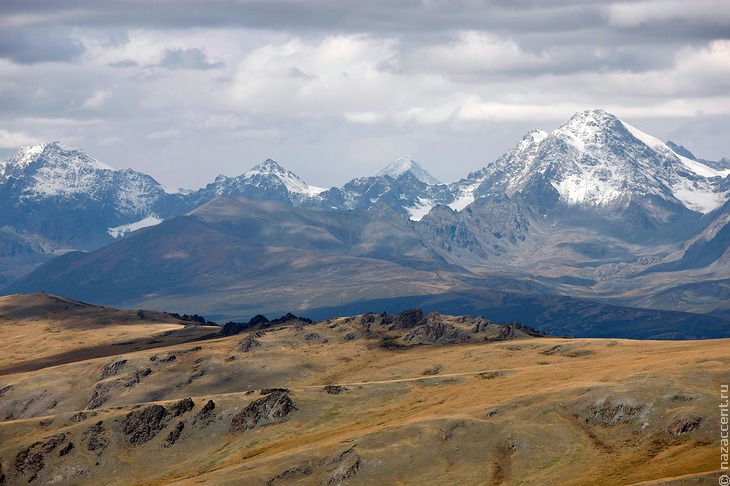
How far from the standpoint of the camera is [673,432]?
197m

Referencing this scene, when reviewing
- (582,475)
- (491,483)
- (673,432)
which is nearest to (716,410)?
(673,432)

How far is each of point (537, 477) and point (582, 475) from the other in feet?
27.7

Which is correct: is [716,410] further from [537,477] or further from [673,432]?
[537,477]

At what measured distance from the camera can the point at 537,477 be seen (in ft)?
632

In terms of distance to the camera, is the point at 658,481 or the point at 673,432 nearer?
the point at 658,481

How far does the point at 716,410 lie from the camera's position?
19762 centimetres

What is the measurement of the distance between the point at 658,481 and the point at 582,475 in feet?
81.8

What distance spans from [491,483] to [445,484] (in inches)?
349

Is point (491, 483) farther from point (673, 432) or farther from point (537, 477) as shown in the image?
point (673, 432)

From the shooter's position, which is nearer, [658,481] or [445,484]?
[658,481]

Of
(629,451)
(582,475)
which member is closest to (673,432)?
(629,451)

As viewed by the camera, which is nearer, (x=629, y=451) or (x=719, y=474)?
(x=719, y=474)

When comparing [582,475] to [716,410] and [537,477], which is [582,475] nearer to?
[537,477]

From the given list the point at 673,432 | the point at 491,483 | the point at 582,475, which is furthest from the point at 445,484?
the point at 673,432
